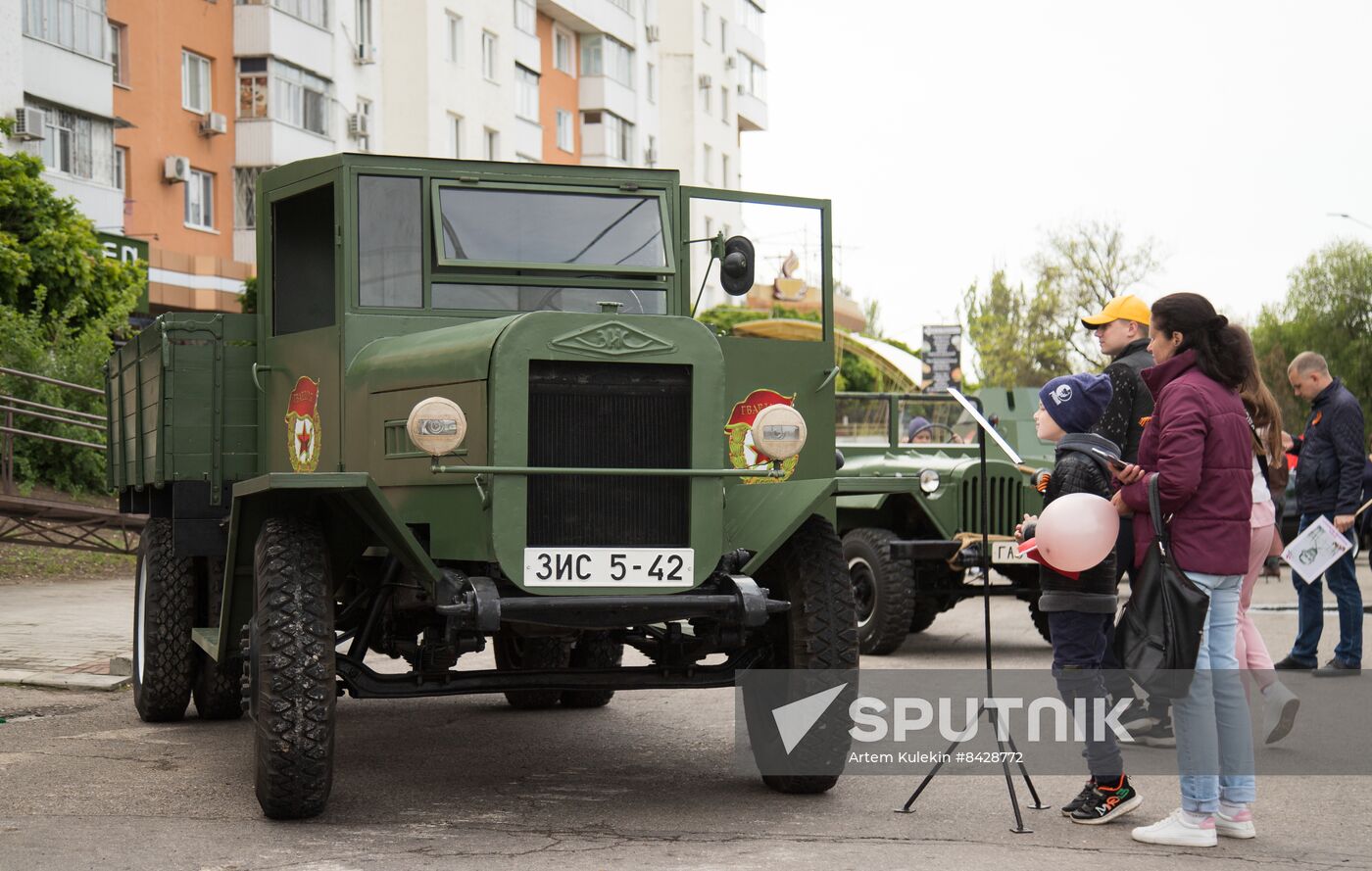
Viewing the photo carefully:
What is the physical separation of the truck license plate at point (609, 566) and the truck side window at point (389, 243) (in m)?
1.70

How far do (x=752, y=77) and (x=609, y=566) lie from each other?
55.7 m

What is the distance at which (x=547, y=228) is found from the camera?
763cm

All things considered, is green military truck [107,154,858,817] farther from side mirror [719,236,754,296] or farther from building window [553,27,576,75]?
building window [553,27,576,75]

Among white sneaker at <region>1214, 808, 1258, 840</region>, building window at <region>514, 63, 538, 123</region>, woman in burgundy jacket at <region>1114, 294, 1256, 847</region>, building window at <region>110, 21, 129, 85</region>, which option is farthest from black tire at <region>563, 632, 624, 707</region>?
building window at <region>514, 63, 538, 123</region>

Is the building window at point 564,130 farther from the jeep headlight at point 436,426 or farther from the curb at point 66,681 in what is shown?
the jeep headlight at point 436,426

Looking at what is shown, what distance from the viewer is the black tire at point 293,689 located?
5941 millimetres

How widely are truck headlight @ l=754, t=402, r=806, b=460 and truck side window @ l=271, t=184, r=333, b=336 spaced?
83.9 inches

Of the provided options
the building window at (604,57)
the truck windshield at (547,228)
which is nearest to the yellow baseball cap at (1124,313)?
the truck windshield at (547,228)

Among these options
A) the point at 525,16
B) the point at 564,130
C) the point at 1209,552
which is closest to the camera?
the point at 1209,552

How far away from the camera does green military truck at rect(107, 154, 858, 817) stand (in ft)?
20.2

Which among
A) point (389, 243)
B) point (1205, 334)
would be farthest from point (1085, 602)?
point (389, 243)

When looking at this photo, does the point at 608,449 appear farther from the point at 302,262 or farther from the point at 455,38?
the point at 455,38

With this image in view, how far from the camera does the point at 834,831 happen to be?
6023 mm

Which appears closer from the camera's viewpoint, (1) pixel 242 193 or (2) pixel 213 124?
(2) pixel 213 124
